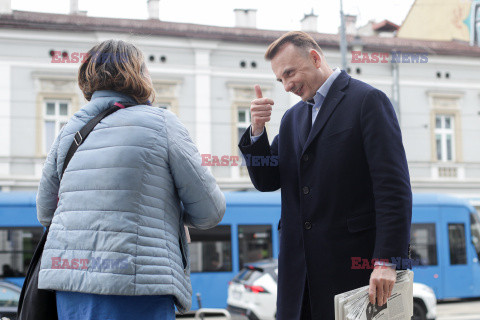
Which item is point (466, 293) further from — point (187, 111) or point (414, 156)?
point (187, 111)

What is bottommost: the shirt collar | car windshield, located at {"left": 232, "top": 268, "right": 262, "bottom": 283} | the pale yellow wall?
car windshield, located at {"left": 232, "top": 268, "right": 262, "bottom": 283}

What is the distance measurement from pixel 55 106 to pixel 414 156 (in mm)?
13213

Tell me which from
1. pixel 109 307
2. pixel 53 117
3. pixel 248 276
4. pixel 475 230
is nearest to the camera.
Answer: pixel 109 307

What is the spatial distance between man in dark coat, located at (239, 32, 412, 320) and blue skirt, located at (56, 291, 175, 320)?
607 millimetres

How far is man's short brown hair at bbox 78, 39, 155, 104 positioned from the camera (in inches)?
90.8

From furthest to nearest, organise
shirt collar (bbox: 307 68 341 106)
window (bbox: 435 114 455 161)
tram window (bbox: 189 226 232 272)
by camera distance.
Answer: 1. window (bbox: 435 114 455 161)
2. tram window (bbox: 189 226 232 272)
3. shirt collar (bbox: 307 68 341 106)

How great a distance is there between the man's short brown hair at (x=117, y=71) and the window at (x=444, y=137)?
78.0 ft

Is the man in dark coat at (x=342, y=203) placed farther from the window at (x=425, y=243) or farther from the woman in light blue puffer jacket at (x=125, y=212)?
the window at (x=425, y=243)

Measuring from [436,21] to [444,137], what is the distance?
4.75 m

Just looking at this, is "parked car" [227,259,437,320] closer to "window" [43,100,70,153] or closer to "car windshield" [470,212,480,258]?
"car windshield" [470,212,480,258]

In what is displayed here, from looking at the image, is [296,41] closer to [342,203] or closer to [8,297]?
[342,203]

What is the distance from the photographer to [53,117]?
2103 cm

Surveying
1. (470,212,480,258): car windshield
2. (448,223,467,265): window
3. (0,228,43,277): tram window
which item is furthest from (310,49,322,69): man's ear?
(470,212,480,258): car windshield

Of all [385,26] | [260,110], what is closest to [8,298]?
[260,110]
